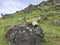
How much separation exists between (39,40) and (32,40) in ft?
5.75

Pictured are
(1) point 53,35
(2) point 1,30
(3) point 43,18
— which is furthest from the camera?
(3) point 43,18

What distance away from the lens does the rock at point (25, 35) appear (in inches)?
1531

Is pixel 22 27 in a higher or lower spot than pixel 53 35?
higher

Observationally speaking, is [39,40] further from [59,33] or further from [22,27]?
[59,33]

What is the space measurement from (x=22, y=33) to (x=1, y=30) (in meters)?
9.85

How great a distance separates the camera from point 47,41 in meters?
40.9

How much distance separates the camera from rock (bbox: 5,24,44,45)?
38884 mm

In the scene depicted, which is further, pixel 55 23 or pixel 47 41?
pixel 55 23

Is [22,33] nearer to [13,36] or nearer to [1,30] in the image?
[13,36]

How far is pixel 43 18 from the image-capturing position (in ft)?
210

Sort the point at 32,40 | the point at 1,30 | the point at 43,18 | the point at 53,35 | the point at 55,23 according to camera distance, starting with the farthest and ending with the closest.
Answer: the point at 43,18 → the point at 55,23 → the point at 1,30 → the point at 53,35 → the point at 32,40

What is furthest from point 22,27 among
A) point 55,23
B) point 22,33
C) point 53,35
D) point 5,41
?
point 55,23

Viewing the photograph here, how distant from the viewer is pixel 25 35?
39281 mm

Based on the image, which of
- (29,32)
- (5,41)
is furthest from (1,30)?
(29,32)
